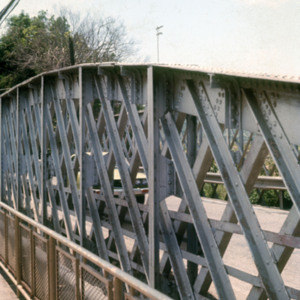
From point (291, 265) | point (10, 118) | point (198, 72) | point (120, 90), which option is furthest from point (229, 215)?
point (10, 118)

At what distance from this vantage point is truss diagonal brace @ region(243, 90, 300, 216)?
3.53 metres

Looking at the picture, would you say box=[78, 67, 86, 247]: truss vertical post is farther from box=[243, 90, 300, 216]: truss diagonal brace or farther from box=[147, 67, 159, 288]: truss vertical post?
box=[243, 90, 300, 216]: truss diagonal brace

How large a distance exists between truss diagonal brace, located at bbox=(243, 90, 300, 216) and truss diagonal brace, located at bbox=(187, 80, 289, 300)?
1.76 feet

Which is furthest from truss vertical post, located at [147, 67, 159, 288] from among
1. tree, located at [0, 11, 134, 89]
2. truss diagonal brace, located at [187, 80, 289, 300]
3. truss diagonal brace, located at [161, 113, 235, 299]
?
tree, located at [0, 11, 134, 89]

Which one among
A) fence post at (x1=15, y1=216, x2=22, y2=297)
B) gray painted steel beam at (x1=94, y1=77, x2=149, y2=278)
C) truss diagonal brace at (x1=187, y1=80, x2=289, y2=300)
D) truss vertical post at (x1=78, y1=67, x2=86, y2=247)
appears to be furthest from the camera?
truss vertical post at (x1=78, y1=67, x2=86, y2=247)

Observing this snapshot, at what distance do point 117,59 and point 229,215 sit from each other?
41027mm

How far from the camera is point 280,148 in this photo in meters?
3.70

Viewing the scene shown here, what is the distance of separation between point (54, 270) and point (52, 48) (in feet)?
135

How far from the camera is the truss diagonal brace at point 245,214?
13.0ft

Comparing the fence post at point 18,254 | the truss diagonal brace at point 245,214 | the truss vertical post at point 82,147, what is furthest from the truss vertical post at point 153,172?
the fence post at point 18,254

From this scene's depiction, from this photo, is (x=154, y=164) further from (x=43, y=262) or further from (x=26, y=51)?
(x=26, y=51)

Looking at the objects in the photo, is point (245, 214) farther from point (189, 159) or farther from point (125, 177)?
→ point (125, 177)

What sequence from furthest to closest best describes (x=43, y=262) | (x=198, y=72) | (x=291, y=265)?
(x=291, y=265), (x=43, y=262), (x=198, y=72)

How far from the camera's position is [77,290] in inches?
183
